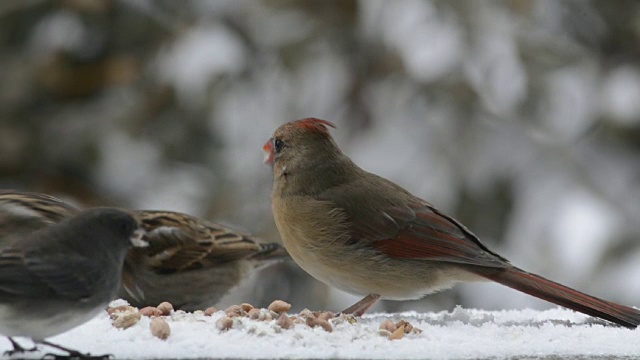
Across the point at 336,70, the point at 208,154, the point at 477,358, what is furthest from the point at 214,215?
the point at 477,358

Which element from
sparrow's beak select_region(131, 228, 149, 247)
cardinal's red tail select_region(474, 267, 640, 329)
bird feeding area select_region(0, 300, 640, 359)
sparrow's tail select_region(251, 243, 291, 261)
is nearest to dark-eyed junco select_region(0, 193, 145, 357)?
sparrow's beak select_region(131, 228, 149, 247)

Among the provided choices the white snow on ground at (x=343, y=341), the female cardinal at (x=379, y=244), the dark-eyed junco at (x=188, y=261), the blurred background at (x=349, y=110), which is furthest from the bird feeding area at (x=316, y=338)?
the blurred background at (x=349, y=110)

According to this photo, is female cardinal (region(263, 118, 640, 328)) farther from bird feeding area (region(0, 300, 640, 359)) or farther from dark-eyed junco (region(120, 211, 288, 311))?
dark-eyed junco (region(120, 211, 288, 311))

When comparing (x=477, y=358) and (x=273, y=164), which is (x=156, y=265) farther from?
(x=477, y=358)

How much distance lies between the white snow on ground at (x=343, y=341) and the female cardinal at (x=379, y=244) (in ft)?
1.54

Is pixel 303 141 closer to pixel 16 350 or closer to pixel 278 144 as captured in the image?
pixel 278 144

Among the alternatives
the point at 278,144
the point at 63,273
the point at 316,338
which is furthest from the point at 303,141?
the point at 63,273

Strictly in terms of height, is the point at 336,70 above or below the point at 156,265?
above

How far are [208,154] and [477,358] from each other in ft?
12.9

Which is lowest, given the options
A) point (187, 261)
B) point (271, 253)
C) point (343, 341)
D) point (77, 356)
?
point (77, 356)

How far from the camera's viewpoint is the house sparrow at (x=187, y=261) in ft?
13.5

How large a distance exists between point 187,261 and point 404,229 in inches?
44.1

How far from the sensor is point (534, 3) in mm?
5859

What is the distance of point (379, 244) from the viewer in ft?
11.5
